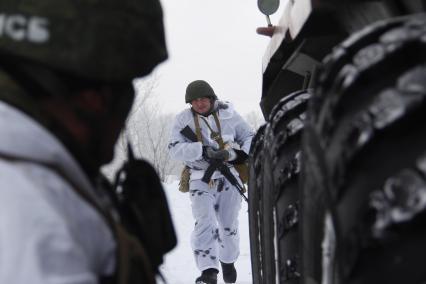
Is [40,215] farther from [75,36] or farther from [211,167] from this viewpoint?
[211,167]

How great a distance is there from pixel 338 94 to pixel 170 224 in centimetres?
57

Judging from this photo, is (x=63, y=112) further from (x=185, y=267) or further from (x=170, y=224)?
(x=185, y=267)

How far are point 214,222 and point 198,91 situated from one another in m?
1.17

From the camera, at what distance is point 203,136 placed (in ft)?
19.4

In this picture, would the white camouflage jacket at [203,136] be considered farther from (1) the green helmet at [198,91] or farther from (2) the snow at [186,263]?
(2) the snow at [186,263]

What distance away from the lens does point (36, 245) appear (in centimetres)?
76

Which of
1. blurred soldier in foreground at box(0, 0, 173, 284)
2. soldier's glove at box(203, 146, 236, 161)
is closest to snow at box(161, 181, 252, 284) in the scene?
soldier's glove at box(203, 146, 236, 161)

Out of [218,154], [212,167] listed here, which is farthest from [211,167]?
[218,154]

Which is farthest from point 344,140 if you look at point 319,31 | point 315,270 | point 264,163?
point 264,163

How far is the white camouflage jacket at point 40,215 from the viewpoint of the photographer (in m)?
0.76

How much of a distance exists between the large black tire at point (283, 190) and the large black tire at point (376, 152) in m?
0.48

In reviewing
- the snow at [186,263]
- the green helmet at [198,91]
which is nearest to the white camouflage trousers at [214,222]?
the snow at [186,263]

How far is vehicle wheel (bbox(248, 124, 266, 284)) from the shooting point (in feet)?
7.24

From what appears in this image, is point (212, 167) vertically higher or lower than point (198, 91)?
lower
